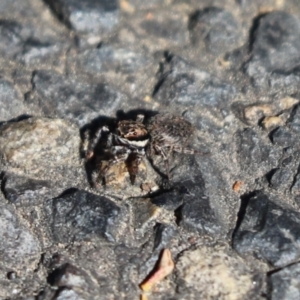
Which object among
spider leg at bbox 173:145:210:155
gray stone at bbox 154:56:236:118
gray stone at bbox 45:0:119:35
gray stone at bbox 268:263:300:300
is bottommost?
gray stone at bbox 268:263:300:300

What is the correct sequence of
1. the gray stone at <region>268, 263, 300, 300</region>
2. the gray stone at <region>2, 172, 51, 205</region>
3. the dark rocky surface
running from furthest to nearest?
the gray stone at <region>2, 172, 51, 205</region> < the dark rocky surface < the gray stone at <region>268, 263, 300, 300</region>

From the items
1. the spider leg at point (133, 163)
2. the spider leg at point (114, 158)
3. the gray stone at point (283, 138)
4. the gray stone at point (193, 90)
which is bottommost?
the spider leg at point (114, 158)

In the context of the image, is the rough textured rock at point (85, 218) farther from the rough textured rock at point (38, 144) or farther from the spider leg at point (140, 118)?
the spider leg at point (140, 118)

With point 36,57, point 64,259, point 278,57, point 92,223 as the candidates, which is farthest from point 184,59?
point 64,259

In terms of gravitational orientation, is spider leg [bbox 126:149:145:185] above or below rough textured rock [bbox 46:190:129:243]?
above

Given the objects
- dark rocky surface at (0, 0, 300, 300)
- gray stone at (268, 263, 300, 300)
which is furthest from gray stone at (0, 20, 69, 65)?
gray stone at (268, 263, 300, 300)

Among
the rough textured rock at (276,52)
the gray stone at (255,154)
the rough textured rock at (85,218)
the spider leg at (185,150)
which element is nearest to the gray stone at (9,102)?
the rough textured rock at (85,218)

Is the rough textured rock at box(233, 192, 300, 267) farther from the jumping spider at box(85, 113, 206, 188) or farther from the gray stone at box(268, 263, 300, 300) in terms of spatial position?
the jumping spider at box(85, 113, 206, 188)
